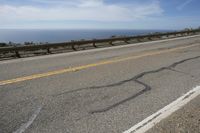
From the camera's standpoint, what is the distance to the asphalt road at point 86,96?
4.28m

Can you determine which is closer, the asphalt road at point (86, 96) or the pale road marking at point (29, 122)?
the pale road marking at point (29, 122)

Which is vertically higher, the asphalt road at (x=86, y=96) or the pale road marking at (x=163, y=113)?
the asphalt road at (x=86, y=96)

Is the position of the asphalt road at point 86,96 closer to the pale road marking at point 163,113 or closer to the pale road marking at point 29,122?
the pale road marking at point 29,122

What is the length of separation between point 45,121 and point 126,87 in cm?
265

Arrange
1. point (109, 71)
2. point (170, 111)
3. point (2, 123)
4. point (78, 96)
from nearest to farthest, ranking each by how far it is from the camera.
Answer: point (2, 123) < point (170, 111) < point (78, 96) < point (109, 71)

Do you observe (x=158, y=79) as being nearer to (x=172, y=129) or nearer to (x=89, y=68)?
(x=89, y=68)

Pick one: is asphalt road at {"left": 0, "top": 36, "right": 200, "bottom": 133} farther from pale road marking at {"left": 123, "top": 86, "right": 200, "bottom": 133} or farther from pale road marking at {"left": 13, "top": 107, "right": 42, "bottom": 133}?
pale road marking at {"left": 123, "top": 86, "right": 200, "bottom": 133}

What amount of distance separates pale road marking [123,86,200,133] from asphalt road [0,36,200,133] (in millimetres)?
129

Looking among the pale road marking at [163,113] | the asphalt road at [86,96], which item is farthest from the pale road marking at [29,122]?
the pale road marking at [163,113]

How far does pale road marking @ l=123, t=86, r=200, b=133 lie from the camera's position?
409 centimetres

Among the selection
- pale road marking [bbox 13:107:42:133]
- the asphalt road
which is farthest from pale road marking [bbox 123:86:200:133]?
pale road marking [bbox 13:107:42:133]

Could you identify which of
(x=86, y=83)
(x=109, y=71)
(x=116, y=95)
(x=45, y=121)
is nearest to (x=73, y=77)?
(x=86, y=83)

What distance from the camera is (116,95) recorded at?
5762mm

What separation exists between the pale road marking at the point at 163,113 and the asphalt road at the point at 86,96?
129 mm
